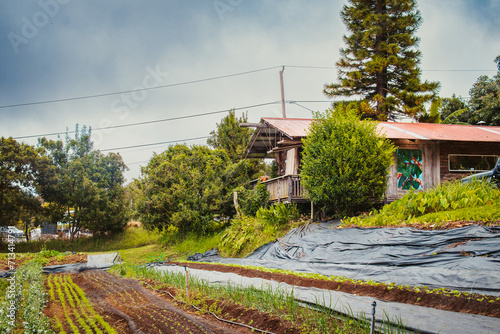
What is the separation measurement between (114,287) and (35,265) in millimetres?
5989

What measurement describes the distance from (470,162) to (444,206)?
9.86 metres

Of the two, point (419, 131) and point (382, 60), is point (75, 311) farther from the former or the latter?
point (382, 60)

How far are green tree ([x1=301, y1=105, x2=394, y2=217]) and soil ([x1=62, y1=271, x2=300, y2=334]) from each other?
7435 mm

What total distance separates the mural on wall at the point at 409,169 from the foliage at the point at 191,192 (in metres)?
8.99

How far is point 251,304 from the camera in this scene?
6.55 metres

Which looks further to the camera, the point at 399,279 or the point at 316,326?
the point at 399,279

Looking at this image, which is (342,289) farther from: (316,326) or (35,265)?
(35,265)

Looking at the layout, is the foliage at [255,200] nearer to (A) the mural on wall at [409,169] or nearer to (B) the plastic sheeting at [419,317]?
(A) the mural on wall at [409,169]

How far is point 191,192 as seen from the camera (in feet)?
69.5

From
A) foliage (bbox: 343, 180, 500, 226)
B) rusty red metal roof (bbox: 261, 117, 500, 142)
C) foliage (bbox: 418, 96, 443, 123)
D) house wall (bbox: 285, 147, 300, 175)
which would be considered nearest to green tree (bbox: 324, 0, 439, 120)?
foliage (bbox: 418, 96, 443, 123)

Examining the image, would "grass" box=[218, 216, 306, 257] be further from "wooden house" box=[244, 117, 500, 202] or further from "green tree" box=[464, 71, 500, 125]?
"green tree" box=[464, 71, 500, 125]

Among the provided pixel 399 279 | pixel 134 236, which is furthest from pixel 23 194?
pixel 399 279

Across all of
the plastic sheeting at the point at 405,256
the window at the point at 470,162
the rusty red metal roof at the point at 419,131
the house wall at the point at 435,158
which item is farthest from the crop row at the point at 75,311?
the window at the point at 470,162

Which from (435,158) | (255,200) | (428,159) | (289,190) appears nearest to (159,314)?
(289,190)
